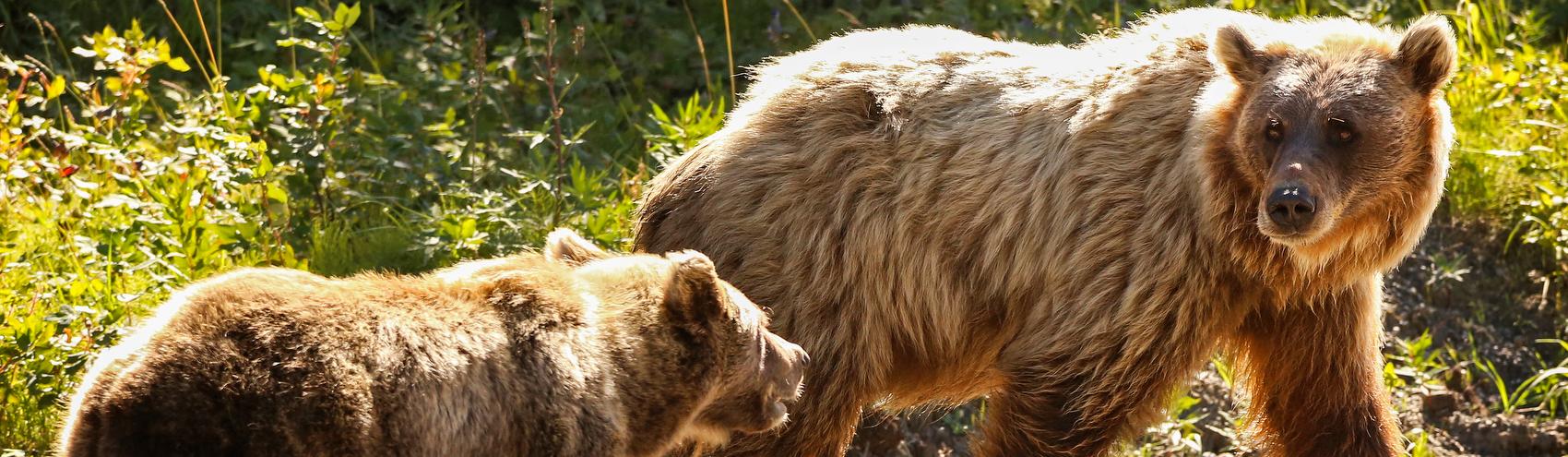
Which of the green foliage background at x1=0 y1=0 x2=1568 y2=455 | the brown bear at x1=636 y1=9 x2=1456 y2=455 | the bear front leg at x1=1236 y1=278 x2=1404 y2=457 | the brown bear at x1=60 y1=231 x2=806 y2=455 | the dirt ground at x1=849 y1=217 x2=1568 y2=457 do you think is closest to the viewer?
the brown bear at x1=60 y1=231 x2=806 y2=455

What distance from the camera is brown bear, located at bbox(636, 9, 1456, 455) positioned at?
4727mm

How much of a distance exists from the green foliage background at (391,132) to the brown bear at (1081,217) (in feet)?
2.96

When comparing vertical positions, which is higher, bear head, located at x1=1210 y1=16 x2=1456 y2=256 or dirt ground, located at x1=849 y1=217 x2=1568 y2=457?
bear head, located at x1=1210 y1=16 x2=1456 y2=256

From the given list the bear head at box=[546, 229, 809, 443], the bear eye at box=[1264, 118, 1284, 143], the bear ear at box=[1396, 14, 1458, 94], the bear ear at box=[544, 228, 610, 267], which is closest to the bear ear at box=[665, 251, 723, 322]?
the bear head at box=[546, 229, 809, 443]

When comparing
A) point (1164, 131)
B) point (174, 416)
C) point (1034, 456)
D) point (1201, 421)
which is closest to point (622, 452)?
point (174, 416)

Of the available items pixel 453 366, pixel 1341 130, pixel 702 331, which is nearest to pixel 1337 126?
pixel 1341 130

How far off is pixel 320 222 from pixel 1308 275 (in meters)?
3.80

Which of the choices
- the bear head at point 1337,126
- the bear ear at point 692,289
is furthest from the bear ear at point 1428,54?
the bear ear at point 692,289

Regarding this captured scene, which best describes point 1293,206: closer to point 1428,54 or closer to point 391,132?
point 1428,54

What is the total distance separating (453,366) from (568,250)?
83 cm

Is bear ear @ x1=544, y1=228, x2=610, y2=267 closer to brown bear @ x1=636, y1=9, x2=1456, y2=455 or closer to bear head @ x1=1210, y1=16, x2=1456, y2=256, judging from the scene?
brown bear @ x1=636, y1=9, x2=1456, y2=455

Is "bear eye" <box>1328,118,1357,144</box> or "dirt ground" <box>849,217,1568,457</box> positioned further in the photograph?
"dirt ground" <box>849,217,1568,457</box>

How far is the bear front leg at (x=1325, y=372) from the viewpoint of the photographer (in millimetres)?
5121

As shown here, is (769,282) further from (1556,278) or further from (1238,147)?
(1556,278)
